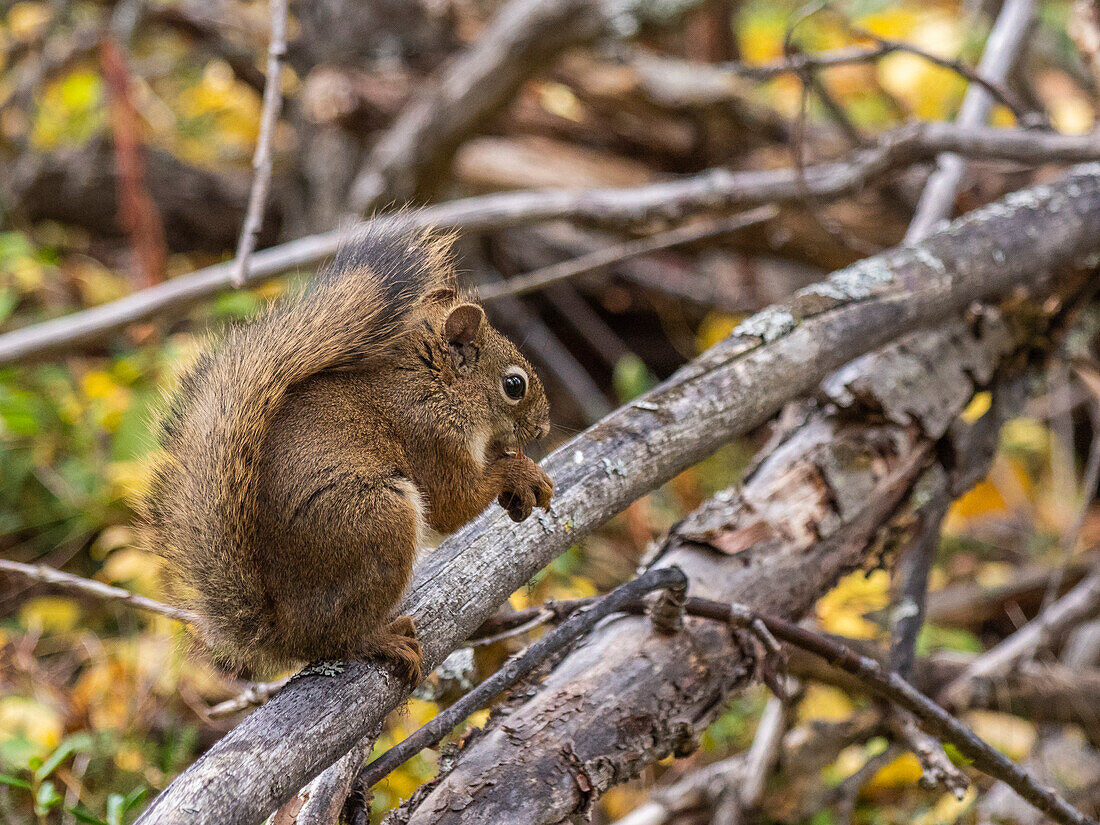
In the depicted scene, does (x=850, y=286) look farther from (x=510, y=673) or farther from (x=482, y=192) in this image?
(x=482, y=192)

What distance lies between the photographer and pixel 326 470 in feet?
3.90

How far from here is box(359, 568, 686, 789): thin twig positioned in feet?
3.81

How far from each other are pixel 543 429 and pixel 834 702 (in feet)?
4.83

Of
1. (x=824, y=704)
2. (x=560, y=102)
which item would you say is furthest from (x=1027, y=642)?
(x=560, y=102)

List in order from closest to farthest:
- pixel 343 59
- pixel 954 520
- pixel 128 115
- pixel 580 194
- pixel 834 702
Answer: pixel 834 702 < pixel 580 194 < pixel 128 115 < pixel 954 520 < pixel 343 59

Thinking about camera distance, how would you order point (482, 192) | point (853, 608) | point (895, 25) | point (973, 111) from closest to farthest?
point (853, 608) → point (973, 111) → point (482, 192) → point (895, 25)

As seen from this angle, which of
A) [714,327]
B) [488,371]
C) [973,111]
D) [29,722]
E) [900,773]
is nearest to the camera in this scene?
[488,371]

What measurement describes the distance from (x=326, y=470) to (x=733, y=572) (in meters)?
0.80

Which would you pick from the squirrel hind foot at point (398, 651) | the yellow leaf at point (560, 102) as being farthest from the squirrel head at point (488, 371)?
the yellow leaf at point (560, 102)

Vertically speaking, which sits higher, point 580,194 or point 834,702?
point 580,194

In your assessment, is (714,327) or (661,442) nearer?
(661,442)

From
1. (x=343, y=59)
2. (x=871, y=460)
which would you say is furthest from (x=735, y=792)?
(x=343, y=59)

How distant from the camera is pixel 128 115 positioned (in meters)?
3.32

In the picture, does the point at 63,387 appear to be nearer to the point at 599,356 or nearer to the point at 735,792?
the point at 599,356
